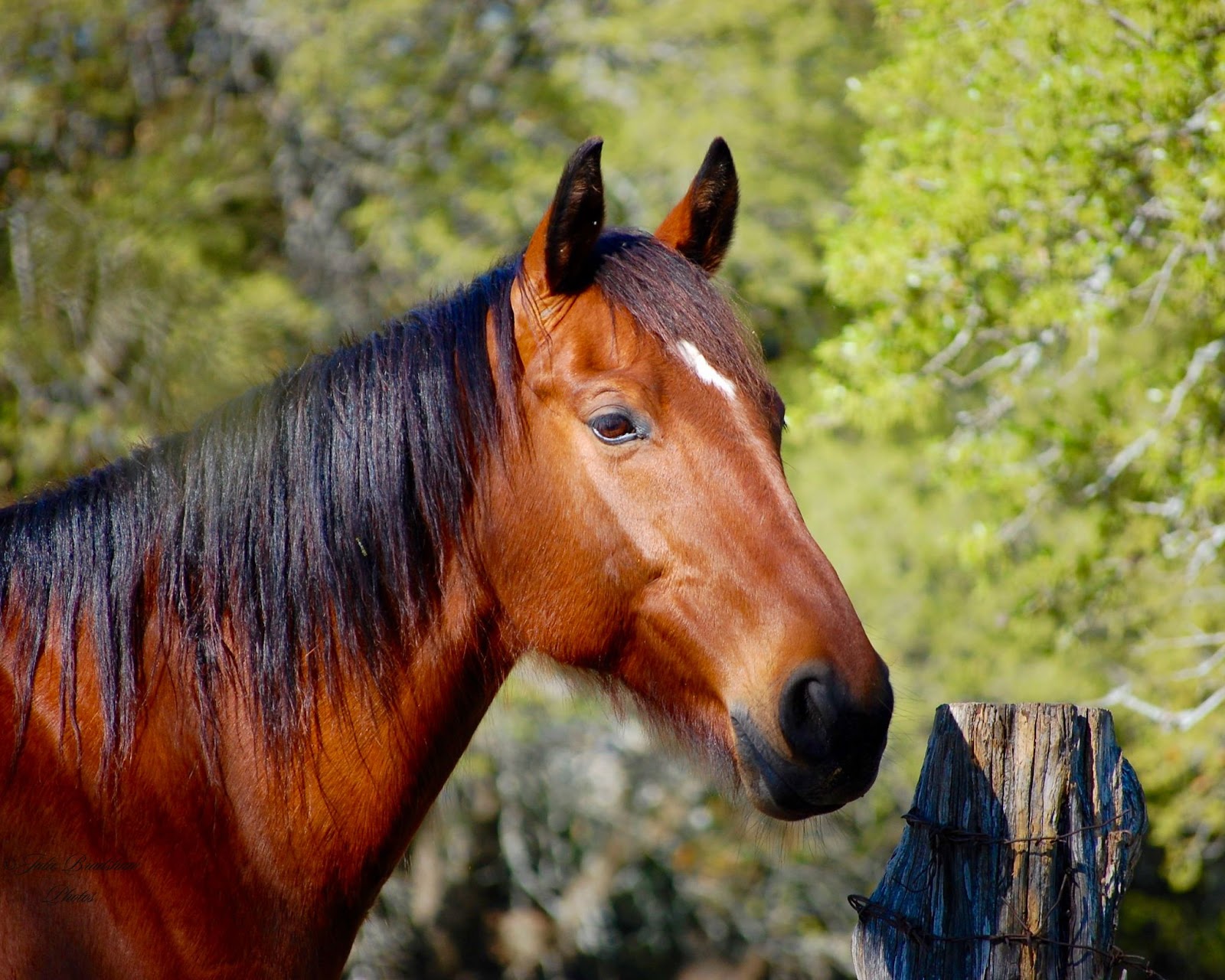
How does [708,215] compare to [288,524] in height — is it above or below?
above

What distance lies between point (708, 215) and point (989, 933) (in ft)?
5.59

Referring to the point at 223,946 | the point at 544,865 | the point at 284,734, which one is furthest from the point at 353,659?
the point at 544,865

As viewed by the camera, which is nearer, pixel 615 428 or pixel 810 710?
pixel 810 710

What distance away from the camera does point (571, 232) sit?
2.31 m

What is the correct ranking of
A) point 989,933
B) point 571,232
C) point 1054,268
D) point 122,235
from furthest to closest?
1. point 122,235
2. point 1054,268
3. point 571,232
4. point 989,933

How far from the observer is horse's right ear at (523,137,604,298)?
2.22m

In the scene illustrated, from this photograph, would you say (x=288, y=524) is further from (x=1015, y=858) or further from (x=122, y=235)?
(x=122, y=235)

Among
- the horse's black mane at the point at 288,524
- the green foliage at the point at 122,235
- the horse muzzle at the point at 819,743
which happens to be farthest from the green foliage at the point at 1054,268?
the green foliage at the point at 122,235

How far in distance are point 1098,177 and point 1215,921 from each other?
8.28 m

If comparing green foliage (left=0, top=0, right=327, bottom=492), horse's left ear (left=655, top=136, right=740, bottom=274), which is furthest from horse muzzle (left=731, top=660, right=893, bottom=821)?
green foliage (left=0, top=0, right=327, bottom=492)

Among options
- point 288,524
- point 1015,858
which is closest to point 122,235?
point 288,524

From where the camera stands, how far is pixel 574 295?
7.75 feet

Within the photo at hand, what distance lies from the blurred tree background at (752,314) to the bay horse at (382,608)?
284 cm

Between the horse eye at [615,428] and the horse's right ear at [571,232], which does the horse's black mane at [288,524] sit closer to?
the horse's right ear at [571,232]
